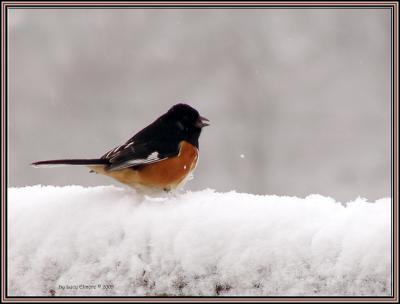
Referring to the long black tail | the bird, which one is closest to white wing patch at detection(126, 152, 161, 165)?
the bird

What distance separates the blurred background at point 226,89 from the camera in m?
6.73

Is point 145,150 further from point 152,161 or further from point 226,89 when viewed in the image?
point 226,89

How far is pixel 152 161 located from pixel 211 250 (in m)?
1.30

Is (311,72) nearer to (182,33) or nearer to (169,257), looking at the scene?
(182,33)

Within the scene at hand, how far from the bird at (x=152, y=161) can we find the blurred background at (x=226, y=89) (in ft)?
11.6

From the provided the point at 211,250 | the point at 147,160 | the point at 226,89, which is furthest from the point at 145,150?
the point at 226,89

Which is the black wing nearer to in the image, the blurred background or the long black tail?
the long black tail

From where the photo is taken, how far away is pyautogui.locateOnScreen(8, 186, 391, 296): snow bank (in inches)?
57.9

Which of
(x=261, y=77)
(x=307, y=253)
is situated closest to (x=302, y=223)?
(x=307, y=253)

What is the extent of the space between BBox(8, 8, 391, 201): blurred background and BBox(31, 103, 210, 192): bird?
354cm

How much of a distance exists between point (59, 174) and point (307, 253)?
219 inches

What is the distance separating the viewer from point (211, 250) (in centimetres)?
153

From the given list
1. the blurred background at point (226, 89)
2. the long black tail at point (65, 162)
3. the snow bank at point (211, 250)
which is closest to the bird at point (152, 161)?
the long black tail at point (65, 162)

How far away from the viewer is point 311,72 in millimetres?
7488
